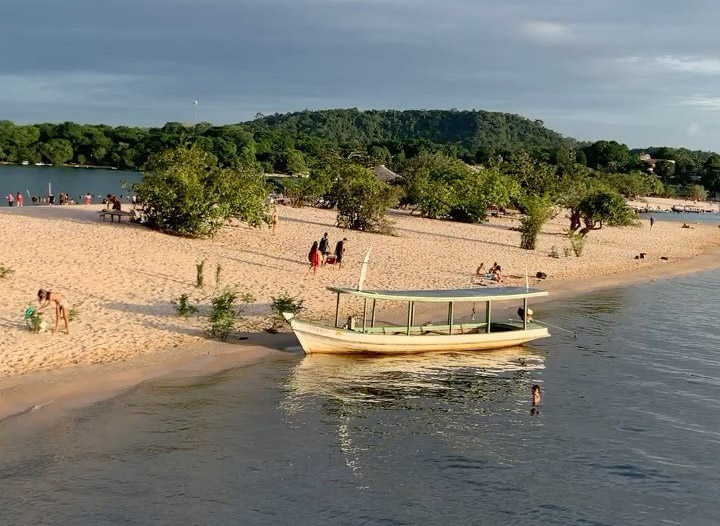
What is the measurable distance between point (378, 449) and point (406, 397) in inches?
120

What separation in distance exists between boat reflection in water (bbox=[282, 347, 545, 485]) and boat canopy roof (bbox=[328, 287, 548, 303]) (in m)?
1.57

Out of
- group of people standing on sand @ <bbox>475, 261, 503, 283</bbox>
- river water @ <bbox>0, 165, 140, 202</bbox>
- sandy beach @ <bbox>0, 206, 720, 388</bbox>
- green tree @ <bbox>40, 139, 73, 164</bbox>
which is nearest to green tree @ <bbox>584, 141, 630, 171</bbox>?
river water @ <bbox>0, 165, 140, 202</bbox>

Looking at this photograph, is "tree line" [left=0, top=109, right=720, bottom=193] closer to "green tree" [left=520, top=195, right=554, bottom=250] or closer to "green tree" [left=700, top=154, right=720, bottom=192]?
"green tree" [left=700, top=154, right=720, bottom=192]

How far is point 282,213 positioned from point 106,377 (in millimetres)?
32855

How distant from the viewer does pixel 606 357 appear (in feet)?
69.5

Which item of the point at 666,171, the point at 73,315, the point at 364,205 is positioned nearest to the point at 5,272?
the point at 73,315

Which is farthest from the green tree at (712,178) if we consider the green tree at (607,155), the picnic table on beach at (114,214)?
the picnic table on beach at (114,214)

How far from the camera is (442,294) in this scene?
2030 cm

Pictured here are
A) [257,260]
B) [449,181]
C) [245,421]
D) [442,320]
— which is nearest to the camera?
[245,421]

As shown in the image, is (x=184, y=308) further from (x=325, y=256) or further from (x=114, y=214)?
(x=114, y=214)

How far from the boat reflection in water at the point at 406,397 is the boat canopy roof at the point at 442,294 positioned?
1570 mm

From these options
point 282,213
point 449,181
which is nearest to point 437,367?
point 282,213

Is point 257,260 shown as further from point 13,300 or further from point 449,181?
point 449,181

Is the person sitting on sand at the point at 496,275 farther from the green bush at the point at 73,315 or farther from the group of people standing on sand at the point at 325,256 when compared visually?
the green bush at the point at 73,315
